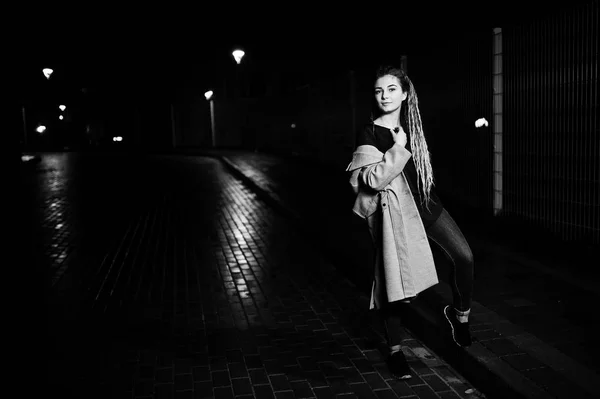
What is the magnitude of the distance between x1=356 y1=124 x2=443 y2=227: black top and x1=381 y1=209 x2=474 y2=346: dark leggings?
0.22 feet

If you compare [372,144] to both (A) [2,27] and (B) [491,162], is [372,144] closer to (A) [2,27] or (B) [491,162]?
(B) [491,162]

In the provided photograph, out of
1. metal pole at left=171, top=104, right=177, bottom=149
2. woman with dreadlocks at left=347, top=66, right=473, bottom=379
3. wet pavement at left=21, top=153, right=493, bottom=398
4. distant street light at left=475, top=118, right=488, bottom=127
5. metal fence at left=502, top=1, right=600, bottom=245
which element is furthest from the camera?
metal pole at left=171, top=104, right=177, bottom=149

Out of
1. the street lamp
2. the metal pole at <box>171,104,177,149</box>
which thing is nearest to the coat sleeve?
the street lamp

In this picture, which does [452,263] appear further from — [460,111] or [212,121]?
[212,121]

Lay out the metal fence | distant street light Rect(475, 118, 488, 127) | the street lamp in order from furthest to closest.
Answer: the street lamp, distant street light Rect(475, 118, 488, 127), the metal fence

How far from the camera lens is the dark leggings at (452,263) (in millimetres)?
4223

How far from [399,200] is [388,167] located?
10.9 inches

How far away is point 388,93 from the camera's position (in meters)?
4.03

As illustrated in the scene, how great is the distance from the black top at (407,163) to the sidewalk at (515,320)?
944 millimetres

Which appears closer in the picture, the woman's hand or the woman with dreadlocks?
the woman's hand

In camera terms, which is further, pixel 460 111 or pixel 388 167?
pixel 460 111

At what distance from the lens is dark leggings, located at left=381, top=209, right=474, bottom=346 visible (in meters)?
4.22

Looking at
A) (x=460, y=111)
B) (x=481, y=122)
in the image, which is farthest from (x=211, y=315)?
(x=460, y=111)

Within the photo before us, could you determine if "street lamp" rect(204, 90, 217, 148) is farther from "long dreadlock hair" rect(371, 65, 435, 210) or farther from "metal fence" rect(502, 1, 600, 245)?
"long dreadlock hair" rect(371, 65, 435, 210)
